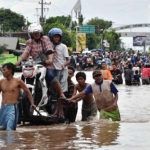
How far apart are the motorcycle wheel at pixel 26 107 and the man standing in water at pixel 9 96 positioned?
2.45 ft

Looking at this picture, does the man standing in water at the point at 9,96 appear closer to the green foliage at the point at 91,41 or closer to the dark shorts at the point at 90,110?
the dark shorts at the point at 90,110

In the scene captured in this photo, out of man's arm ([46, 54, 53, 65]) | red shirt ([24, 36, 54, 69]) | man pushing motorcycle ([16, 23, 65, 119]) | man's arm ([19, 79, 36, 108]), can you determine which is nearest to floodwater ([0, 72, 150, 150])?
man's arm ([19, 79, 36, 108])

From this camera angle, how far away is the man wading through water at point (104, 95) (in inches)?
490

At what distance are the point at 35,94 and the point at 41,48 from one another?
92 cm

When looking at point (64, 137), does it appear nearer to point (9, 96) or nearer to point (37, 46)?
point (9, 96)

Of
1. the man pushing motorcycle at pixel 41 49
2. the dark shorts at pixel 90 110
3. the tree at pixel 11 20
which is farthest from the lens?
the tree at pixel 11 20

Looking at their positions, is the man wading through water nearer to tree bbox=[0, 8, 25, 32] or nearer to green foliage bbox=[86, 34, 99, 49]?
green foliage bbox=[86, 34, 99, 49]

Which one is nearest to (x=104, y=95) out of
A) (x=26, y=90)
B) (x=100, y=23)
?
(x=26, y=90)

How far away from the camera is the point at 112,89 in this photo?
1253 cm

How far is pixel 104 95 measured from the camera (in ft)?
41.0

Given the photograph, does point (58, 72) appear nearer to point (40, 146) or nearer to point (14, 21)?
point (40, 146)

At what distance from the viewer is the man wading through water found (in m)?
12.5

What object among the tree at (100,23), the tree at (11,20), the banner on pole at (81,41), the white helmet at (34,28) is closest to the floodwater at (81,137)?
the white helmet at (34,28)

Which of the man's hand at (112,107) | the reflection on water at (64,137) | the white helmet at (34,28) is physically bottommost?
the reflection on water at (64,137)
